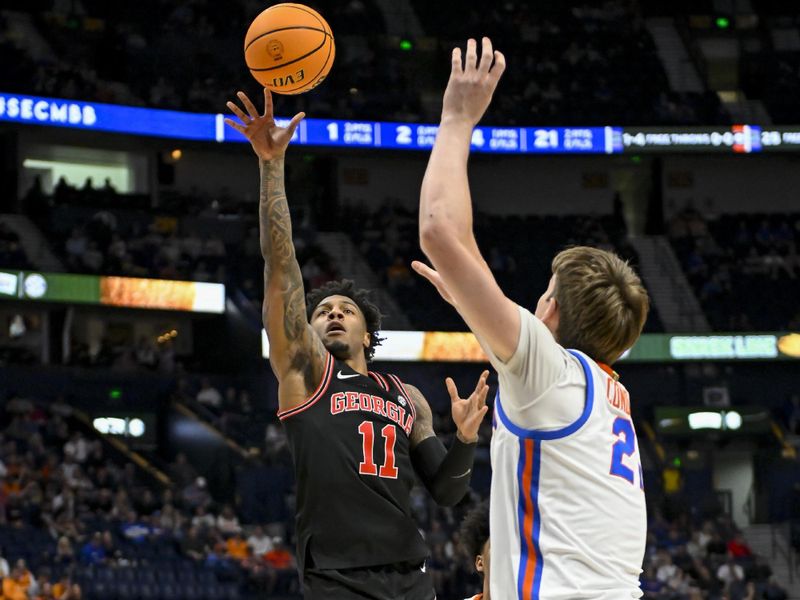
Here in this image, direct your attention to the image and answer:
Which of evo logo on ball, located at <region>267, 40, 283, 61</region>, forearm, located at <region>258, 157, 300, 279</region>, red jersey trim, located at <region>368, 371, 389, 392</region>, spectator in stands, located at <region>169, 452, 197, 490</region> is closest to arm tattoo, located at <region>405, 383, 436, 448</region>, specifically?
red jersey trim, located at <region>368, 371, 389, 392</region>

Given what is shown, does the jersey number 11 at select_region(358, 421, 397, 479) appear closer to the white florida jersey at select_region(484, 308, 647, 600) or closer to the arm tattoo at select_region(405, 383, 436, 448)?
the arm tattoo at select_region(405, 383, 436, 448)

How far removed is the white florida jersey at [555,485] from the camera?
338 centimetres

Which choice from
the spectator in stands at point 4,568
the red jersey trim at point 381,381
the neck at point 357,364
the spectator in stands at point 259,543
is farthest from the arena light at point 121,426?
the red jersey trim at point 381,381

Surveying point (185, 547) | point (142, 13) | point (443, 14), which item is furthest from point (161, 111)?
point (185, 547)

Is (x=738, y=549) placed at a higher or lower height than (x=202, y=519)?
lower

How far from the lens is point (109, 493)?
20516 mm

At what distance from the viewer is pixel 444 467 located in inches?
238

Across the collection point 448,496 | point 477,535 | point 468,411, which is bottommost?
point 477,535

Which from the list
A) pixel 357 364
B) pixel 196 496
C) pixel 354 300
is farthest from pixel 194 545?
pixel 357 364

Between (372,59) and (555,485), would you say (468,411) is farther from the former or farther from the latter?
(372,59)

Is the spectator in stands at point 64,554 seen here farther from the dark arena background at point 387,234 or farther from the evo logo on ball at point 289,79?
the evo logo on ball at point 289,79

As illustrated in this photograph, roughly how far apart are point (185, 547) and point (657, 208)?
18.6m

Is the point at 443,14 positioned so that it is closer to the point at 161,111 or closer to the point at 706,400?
the point at 161,111

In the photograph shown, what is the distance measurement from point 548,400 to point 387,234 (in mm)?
27503
